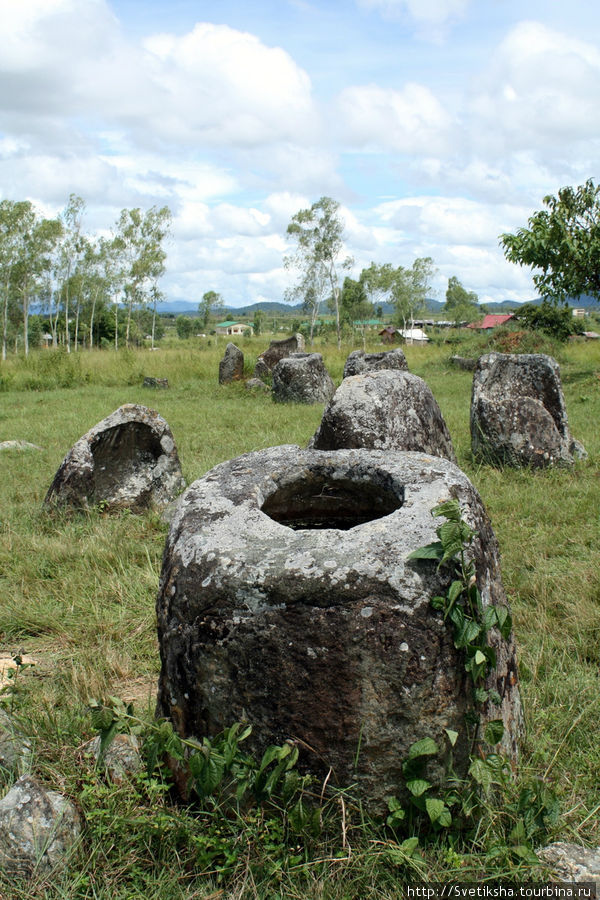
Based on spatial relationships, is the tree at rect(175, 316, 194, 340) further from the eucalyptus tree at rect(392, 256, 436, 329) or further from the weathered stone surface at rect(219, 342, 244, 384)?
the weathered stone surface at rect(219, 342, 244, 384)

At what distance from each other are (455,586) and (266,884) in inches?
44.7

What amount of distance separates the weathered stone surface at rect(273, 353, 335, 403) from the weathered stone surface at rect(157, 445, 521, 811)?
1293 centimetres

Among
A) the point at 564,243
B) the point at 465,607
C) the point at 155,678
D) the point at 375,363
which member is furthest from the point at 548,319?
the point at 465,607

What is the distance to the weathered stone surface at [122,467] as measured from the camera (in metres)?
6.54

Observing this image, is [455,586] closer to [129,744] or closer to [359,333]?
[129,744]

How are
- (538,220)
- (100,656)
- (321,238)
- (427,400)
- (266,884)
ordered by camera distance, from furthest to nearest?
(321,238), (538,220), (427,400), (100,656), (266,884)

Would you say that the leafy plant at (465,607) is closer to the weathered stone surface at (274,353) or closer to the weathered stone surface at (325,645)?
the weathered stone surface at (325,645)

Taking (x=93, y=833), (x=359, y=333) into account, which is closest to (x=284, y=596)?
(x=93, y=833)

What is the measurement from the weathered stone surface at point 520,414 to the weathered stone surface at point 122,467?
3.74m

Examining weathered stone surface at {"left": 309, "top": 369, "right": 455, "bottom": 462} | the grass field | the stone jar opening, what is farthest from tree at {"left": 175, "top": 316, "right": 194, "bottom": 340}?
the stone jar opening

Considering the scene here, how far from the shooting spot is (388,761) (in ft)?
7.48

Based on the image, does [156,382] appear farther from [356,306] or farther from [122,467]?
[356,306]

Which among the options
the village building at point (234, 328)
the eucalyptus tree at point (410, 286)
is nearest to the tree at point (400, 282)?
the eucalyptus tree at point (410, 286)

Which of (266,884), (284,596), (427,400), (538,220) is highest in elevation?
(538,220)
